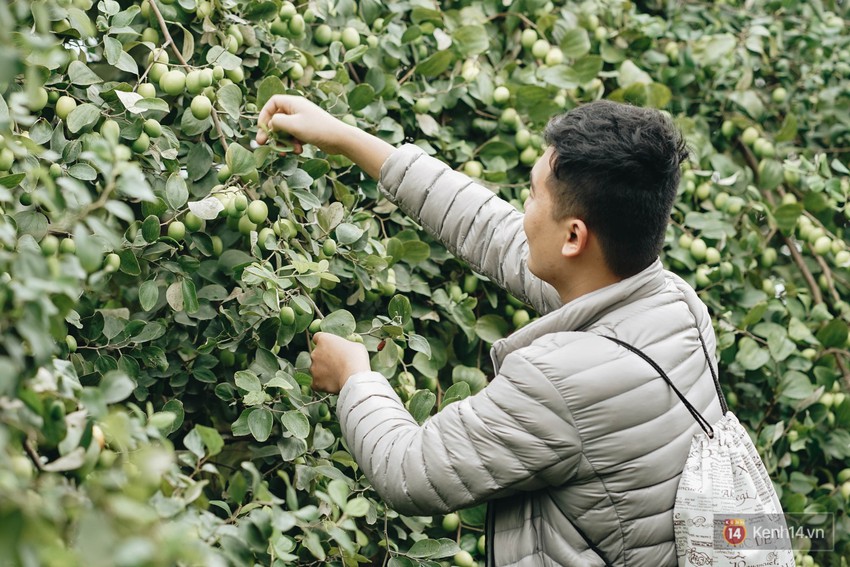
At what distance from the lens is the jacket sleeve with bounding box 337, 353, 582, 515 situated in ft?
4.17

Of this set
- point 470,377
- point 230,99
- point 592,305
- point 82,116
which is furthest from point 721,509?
point 82,116

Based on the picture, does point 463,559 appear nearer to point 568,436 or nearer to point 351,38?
point 568,436

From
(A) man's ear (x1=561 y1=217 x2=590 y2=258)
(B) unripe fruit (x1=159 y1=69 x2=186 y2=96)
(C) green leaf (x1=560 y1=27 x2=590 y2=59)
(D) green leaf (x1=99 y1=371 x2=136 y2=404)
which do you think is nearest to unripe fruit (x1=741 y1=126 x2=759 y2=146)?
(C) green leaf (x1=560 y1=27 x2=590 y2=59)

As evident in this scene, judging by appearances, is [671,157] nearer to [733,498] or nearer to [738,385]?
[733,498]

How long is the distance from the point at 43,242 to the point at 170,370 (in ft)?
1.04

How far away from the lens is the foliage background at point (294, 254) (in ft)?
3.03

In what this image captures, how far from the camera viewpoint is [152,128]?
1.53 metres

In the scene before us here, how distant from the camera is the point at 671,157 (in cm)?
139

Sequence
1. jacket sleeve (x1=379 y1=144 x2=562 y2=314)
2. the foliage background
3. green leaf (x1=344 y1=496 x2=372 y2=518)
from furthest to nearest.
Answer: jacket sleeve (x1=379 y1=144 x2=562 y2=314), green leaf (x1=344 y1=496 x2=372 y2=518), the foliage background

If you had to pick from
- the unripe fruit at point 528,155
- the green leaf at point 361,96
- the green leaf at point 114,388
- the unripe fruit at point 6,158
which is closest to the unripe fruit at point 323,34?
the green leaf at point 361,96

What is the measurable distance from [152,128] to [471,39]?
0.83 metres

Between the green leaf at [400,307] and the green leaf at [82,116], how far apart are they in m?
0.56

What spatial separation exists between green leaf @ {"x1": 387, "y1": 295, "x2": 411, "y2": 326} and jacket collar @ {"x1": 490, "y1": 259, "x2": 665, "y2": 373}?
0.27 m

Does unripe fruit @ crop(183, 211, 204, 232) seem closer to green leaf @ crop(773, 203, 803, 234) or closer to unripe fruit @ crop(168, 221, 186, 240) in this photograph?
unripe fruit @ crop(168, 221, 186, 240)
